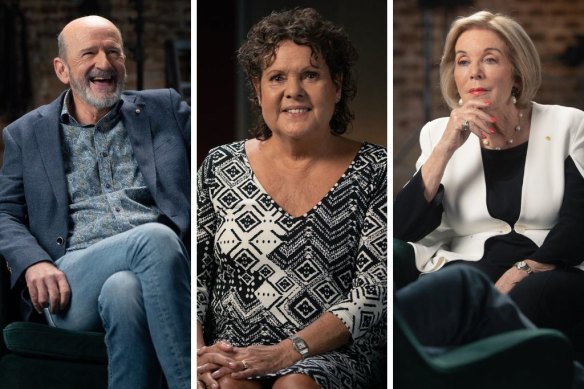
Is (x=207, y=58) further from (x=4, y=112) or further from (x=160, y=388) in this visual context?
(x=160, y=388)

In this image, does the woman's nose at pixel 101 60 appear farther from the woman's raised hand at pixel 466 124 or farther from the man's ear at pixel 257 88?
the woman's raised hand at pixel 466 124

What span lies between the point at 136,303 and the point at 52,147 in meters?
0.76

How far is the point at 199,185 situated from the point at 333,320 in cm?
80

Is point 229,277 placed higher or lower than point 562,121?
lower

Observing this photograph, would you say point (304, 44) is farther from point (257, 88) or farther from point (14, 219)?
point (14, 219)

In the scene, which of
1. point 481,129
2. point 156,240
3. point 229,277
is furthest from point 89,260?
point 481,129

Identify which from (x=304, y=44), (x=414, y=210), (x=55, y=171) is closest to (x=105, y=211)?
(x=55, y=171)

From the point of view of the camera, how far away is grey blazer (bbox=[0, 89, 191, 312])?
4.27 metres

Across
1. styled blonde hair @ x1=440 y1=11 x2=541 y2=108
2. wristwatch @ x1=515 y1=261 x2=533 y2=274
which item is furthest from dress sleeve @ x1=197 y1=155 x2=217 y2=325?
wristwatch @ x1=515 y1=261 x2=533 y2=274

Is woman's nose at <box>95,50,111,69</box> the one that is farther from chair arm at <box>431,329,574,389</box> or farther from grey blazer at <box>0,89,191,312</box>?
chair arm at <box>431,329,574,389</box>

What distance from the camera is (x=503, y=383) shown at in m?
4.12

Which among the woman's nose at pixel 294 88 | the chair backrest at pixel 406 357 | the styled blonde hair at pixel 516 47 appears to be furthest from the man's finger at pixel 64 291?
the styled blonde hair at pixel 516 47

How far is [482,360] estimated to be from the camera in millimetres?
4160

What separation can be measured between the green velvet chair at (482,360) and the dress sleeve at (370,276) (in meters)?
0.08
